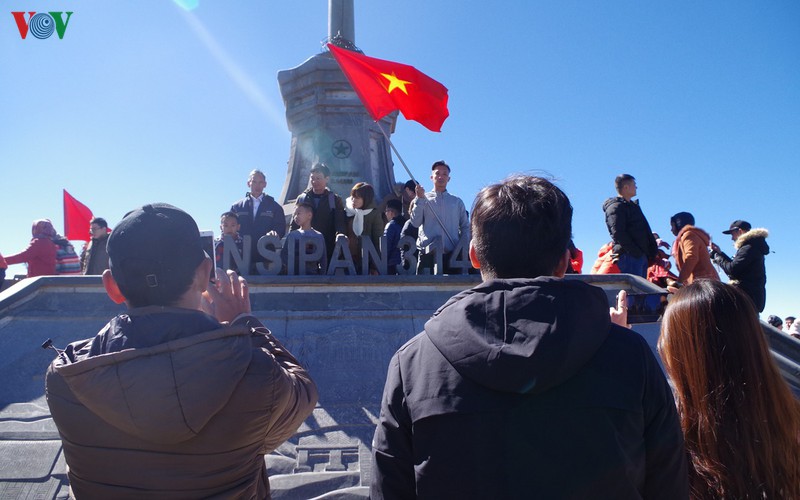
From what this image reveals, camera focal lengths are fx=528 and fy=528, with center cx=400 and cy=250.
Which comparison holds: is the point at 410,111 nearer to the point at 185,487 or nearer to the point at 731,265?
the point at 731,265

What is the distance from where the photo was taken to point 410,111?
9164 millimetres

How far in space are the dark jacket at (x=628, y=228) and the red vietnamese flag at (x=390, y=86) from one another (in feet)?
10.9

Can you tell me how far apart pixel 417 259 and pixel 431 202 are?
0.99 metres

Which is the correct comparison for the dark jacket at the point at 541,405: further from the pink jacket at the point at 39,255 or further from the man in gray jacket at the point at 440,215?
the pink jacket at the point at 39,255

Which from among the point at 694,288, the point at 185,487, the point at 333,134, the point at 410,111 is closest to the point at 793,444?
the point at 694,288

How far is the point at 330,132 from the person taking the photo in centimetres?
1412

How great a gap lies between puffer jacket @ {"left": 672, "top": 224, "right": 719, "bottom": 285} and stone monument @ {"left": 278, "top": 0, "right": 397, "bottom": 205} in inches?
325

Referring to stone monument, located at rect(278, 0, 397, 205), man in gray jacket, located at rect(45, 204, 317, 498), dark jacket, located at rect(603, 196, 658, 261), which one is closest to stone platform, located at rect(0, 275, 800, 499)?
dark jacket, located at rect(603, 196, 658, 261)

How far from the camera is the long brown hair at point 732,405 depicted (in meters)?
1.83

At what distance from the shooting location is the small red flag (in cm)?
1249

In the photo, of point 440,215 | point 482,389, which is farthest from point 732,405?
point 440,215

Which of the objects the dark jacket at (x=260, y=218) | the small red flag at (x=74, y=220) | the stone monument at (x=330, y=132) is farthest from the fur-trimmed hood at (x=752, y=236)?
the small red flag at (x=74, y=220)

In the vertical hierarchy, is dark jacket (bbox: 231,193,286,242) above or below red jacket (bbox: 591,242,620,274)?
above

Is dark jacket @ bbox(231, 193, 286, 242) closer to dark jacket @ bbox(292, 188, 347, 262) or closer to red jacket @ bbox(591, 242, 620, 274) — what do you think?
dark jacket @ bbox(292, 188, 347, 262)
